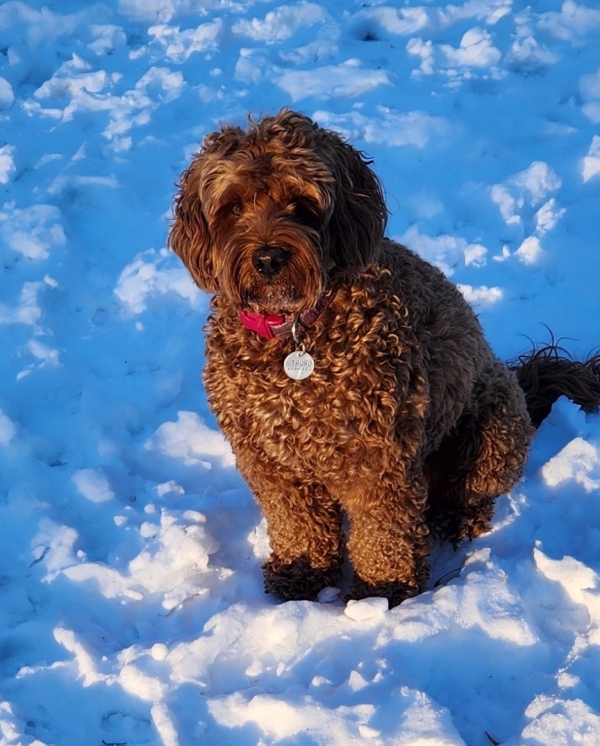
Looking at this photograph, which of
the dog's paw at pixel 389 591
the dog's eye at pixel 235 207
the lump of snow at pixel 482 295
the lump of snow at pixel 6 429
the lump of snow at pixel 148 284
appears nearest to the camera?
the dog's eye at pixel 235 207

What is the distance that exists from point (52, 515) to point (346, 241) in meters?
2.12

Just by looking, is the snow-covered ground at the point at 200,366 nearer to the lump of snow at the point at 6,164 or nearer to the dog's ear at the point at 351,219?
the lump of snow at the point at 6,164

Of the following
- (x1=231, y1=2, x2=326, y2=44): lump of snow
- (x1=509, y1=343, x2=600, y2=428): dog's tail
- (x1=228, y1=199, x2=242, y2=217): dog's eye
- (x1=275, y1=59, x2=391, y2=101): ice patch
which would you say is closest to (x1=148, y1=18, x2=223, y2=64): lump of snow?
(x1=231, y1=2, x2=326, y2=44): lump of snow

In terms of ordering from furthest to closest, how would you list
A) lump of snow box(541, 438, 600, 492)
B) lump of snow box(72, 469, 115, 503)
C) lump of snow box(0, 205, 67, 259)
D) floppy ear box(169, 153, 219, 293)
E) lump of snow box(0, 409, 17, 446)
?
lump of snow box(0, 205, 67, 259) → lump of snow box(0, 409, 17, 446) → lump of snow box(72, 469, 115, 503) → lump of snow box(541, 438, 600, 492) → floppy ear box(169, 153, 219, 293)

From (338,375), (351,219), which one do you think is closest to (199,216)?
(351,219)

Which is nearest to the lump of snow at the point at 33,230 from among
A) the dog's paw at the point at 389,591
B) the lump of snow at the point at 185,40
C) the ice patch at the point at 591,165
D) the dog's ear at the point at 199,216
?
the lump of snow at the point at 185,40

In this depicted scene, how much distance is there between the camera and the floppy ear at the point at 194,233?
3404 mm

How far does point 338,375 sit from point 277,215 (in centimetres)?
→ 67

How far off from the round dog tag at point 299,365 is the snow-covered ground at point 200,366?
1.04m

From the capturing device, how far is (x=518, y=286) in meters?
5.61

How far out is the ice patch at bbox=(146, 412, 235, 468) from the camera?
4879 mm

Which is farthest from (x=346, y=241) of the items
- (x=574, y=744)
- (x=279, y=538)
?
(x=574, y=744)

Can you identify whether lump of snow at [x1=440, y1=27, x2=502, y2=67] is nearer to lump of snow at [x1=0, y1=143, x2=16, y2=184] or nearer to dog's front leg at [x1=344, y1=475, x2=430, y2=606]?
lump of snow at [x1=0, y1=143, x2=16, y2=184]

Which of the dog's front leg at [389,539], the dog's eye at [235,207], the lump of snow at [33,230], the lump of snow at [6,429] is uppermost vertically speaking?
the lump of snow at [33,230]
